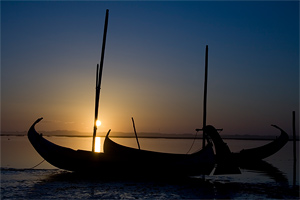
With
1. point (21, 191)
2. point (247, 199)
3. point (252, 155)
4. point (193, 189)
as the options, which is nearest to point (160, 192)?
point (193, 189)

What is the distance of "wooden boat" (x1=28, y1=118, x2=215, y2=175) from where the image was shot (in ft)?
63.0

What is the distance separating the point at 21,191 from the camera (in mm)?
14414

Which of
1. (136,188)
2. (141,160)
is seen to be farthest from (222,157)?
(136,188)

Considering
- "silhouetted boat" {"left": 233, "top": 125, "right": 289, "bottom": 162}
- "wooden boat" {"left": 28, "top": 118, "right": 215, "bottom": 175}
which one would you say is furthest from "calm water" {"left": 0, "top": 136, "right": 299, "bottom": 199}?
"silhouetted boat" {"left": 233, "top": 125, "right": 289, "bottom": 162}

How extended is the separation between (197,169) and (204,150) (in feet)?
4.22

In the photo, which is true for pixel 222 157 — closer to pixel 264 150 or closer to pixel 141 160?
pixel 141 160

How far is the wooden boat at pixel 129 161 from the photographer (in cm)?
1919

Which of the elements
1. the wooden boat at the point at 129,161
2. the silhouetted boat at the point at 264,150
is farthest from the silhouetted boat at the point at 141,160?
the silhouetted boat at the point at 264,150

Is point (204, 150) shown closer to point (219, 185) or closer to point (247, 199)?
point (219, 185)

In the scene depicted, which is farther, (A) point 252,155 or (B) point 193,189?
(A) point 252,155

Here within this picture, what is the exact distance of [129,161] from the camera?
1992 centimetres

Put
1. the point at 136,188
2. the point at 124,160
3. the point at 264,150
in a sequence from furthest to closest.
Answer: the point at 264,150 → the point at 124,160 → the point at 136,188

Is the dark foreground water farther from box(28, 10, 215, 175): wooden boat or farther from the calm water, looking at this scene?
box(28, 10, 215, 175): wooden boat

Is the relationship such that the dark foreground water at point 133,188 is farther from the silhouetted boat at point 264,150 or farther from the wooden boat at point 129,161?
the silhouetted boat at point 264,150
